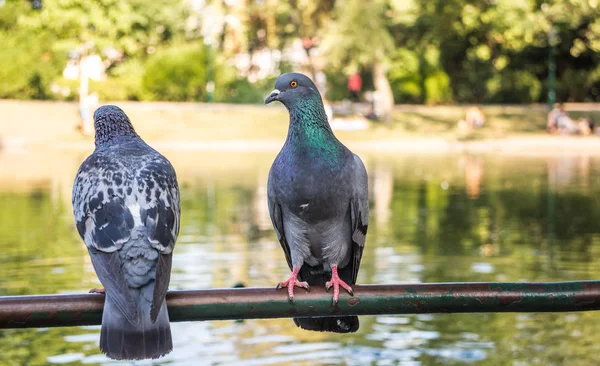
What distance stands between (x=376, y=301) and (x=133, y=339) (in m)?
0.75

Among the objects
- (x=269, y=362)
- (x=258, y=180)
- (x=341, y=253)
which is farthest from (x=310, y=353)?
(x=258, y=180)

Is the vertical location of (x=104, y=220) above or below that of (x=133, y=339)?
above

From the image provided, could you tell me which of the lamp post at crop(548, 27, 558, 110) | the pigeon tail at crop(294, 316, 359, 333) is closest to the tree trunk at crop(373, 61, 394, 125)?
the lamp post at crop(548, 27, 558, 110)

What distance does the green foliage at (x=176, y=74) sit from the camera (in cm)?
4322

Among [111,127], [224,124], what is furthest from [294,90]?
[224,124]

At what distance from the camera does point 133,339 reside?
10.2 ft

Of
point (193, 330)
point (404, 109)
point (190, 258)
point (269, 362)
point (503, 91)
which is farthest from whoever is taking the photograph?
point (503, 91)

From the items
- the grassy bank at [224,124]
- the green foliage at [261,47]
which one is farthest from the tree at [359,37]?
the grassy bank at [224,124]

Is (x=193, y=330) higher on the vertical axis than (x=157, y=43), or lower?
lower

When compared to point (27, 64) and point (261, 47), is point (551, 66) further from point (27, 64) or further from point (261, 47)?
point (27, 64)

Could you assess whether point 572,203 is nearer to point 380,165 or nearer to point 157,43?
point 380,165

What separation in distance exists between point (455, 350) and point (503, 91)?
124 feet

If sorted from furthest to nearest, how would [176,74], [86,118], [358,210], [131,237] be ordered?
1. [176,74]
2. [86,118]
3. [358,210]
4. [131,237]

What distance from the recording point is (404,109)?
137 feet
